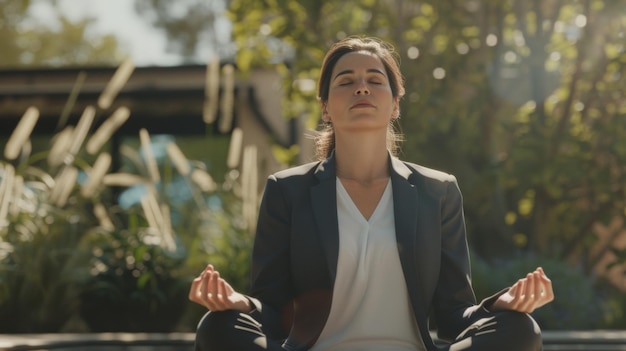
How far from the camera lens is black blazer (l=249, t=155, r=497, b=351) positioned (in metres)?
2.77

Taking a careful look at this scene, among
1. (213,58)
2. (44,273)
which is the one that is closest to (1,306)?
(44,273)

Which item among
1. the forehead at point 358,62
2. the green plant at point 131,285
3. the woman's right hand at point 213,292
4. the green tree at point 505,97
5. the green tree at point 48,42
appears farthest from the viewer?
the green tree at point 48,42

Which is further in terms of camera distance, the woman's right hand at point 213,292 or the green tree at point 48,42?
the green tree at point 48,42

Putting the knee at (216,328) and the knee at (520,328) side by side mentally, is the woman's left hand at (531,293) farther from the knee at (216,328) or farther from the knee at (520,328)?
the knee at (216,328)

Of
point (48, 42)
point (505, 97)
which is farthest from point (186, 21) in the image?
point (505, 97)

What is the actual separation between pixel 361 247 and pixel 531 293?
51cm

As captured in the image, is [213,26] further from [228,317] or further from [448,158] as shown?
[228,317]

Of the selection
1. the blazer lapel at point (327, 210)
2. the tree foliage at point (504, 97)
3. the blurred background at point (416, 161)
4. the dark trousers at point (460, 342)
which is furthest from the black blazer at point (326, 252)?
the tree foliage at point (504, 97)

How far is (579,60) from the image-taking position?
7680mm

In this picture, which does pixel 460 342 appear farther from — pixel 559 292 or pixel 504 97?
pixel 504 97

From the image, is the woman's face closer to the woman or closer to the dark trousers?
the woman

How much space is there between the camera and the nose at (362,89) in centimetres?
282

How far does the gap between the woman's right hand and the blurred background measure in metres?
3.49

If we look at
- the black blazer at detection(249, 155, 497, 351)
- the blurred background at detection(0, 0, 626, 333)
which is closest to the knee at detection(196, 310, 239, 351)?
the black blazer at detection(249, 155, 497, 351)
